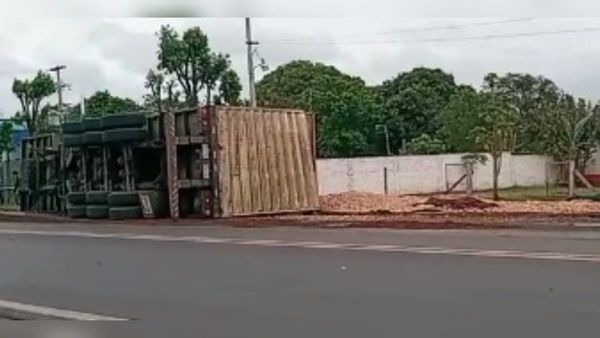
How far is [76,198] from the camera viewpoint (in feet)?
80.4

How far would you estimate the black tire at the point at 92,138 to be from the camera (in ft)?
77.3

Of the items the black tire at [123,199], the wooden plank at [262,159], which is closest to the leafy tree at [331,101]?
the wooden plank at [262,159]

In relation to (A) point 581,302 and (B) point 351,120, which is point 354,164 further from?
(A) point 581,302

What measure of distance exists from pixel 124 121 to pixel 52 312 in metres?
15.4

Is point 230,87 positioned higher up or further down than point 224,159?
higher up

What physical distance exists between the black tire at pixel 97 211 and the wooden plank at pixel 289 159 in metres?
4.54

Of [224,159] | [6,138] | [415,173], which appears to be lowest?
[415,173]

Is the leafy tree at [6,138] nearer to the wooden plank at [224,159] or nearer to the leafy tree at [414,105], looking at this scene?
the wooden plank at [224,159]

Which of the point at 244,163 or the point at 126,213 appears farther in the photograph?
the point at 126,213

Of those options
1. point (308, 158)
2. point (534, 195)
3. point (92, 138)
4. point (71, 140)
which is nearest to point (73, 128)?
point (71, 140)

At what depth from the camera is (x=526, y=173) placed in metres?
46.0

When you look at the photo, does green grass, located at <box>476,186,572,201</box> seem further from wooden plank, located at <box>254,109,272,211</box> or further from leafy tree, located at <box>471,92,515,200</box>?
wooden plank, located at <box>254,109,272,211</box>

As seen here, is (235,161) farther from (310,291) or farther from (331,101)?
(331,101)

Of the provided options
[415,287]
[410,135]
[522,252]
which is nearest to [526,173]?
[410,135]
